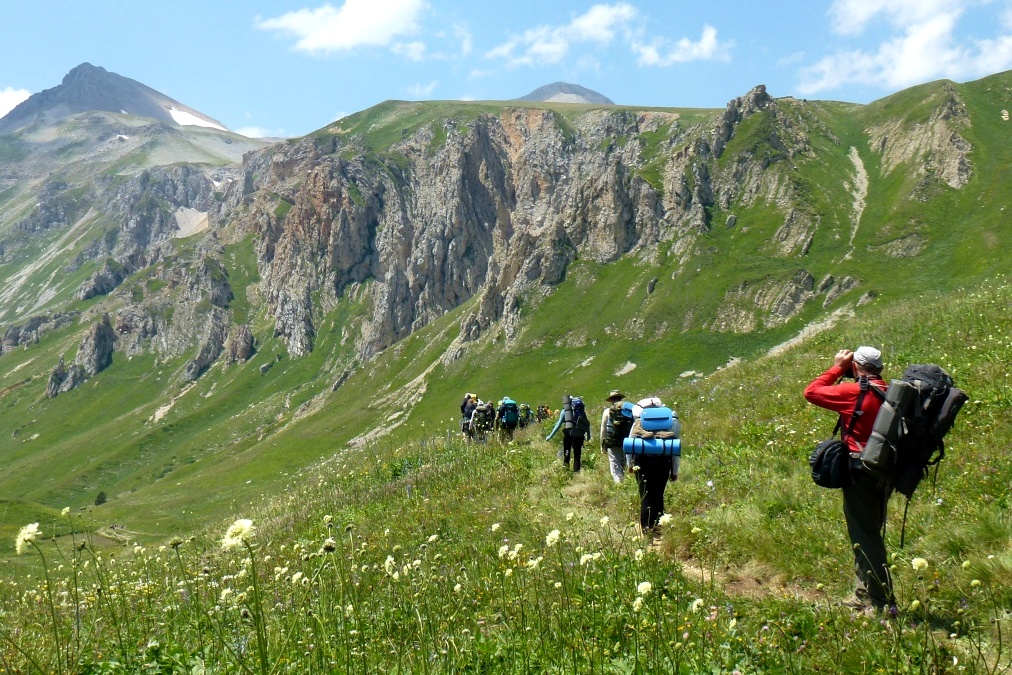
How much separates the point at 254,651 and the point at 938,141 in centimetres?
16270

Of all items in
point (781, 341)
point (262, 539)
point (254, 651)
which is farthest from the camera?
point (781, 341)

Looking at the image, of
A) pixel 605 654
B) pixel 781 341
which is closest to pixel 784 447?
pixel 605 654

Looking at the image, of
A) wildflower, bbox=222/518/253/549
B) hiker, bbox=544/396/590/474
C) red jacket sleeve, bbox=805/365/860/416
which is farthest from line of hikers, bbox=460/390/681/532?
wildflower, bbox=222/518/253/549

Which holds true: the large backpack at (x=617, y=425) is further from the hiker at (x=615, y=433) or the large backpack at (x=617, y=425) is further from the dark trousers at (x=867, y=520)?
the dark trousers at (x=867, y=520)

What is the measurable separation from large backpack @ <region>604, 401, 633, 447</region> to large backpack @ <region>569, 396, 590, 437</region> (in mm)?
2120

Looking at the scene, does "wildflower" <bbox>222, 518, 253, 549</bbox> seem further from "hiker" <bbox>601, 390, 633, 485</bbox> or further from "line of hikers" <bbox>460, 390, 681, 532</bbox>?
"hiker" <bbox>601, 390, 633, 485</bbox>

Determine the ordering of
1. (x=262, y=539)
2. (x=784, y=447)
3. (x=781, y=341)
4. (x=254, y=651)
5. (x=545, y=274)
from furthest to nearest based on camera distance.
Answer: (x=545, y=274)
(x=781, y=341)
(x=262, y=539)
(x=784, y=447)
(x=254, y=651)

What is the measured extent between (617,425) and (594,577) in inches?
269

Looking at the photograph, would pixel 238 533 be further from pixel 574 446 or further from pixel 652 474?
pixel 574 446

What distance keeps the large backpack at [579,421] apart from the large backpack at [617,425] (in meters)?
2.12

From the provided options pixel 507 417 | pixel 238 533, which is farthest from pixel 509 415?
pixel 238 533

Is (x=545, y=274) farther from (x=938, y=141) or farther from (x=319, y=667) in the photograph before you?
(x=319, y=667)

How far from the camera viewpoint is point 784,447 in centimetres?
1283

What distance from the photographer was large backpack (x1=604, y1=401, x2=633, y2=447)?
1423 centimetres
